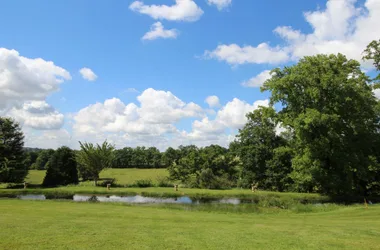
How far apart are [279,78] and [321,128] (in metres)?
7.83

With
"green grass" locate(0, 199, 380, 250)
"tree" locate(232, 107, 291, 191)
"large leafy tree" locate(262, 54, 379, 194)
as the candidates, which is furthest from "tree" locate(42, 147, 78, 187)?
"green grass" locate(0, 199, 380, 250)

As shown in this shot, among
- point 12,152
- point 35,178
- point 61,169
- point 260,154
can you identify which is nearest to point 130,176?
point 35,178

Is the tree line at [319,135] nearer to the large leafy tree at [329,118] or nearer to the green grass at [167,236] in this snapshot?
the large leafy tree at [329,118]

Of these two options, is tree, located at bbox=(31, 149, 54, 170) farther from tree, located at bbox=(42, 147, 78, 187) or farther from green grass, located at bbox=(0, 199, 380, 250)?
green grass, located at bbox=(0, 199, 380, 250)

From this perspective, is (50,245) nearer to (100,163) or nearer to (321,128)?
(321,128)

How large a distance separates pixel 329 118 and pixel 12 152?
145 feet

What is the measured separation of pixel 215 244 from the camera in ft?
34.5

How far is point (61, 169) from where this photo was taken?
4681 cm

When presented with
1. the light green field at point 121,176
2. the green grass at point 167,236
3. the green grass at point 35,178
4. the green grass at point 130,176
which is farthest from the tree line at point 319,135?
the green grass at point 167,236

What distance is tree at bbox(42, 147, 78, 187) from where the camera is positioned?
4597 centimetres

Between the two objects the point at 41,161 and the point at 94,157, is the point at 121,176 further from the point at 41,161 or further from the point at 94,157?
the point at 41,161

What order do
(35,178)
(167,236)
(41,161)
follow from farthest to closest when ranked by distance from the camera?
(41,161), (35,178), (167,236)

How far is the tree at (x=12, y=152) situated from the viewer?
44344mm

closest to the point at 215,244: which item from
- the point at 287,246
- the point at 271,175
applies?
the point at 287,246
